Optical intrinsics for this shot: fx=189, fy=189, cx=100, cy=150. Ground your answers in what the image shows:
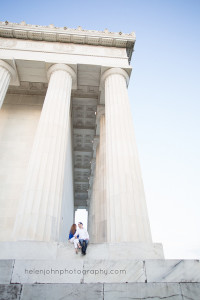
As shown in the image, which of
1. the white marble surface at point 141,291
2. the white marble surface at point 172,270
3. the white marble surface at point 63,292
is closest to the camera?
the white marble surface at point 63,292

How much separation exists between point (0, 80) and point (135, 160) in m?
15.9

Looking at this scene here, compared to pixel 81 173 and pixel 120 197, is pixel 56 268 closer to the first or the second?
pixel 120 197

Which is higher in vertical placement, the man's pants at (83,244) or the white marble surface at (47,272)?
the man's pants at (83,244)

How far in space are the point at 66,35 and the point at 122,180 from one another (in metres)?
20.0

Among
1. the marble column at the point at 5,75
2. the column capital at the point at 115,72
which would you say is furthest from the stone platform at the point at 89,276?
the column capital at the point at 115,72

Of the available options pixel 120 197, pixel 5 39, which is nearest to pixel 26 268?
pixel 120 197

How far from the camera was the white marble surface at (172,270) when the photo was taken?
8227mm

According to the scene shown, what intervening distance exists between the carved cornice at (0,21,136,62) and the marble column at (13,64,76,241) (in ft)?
26.9

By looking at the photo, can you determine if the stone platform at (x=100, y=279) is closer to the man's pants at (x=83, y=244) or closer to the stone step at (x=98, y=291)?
the stone step at (x=98, y=291)

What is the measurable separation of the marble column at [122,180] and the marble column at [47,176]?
370 cm

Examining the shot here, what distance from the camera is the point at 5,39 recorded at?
76.0 feet

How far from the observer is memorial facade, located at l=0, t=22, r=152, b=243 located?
12.2 m

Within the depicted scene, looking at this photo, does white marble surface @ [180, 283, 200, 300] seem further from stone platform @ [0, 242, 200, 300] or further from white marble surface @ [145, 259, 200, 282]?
white marble surface @ [145, 259, 200, 282]

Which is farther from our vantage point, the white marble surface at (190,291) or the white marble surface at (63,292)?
the white marble surface at (190,291)
